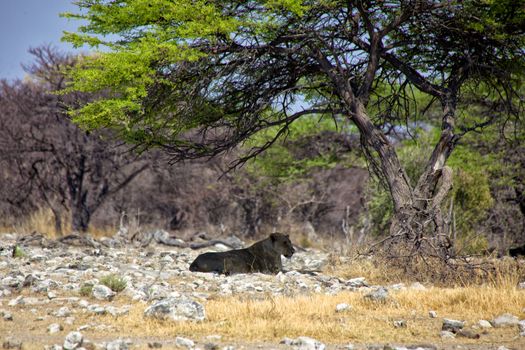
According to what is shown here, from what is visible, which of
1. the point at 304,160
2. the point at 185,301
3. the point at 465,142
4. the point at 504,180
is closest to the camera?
the point at 185,301

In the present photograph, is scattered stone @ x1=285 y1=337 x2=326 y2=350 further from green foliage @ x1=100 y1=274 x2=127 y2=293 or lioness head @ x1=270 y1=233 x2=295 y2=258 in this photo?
lioness head @ x1=270 y1=233 x2=295 y2=258

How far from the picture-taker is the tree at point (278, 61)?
11789 millimetres

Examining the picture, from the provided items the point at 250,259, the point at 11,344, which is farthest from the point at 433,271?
the point at 11,344

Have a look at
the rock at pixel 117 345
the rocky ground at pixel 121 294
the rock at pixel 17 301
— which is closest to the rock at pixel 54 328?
the rocky ground at pixel 121 294

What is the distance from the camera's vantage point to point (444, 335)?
6.79 metres

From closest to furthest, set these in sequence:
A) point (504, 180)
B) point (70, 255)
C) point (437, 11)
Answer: point (437, 11), point (70, 255), point (504, 180)

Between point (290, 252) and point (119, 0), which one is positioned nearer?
point (119, 0)

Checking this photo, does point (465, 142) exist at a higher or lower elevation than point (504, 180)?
higher

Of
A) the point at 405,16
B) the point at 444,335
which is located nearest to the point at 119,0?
the point at 405,16

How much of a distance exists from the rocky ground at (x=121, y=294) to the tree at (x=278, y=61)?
8.37ft

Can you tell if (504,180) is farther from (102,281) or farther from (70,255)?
(102,281)

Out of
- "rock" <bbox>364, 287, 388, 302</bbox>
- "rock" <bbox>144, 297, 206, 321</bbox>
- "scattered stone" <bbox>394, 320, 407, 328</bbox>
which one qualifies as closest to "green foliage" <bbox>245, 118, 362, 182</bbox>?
"rock" <bbox>364, 287, 388, 302</bbox>

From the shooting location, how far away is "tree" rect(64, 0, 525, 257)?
1179 centimetres

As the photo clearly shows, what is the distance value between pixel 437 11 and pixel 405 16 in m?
0.72
